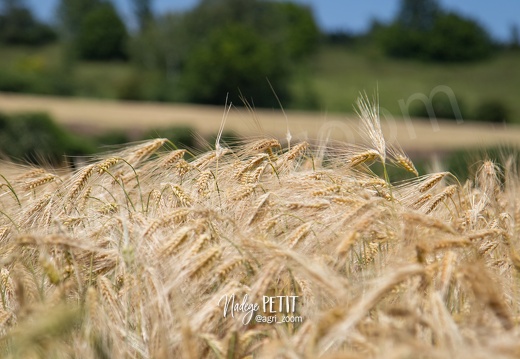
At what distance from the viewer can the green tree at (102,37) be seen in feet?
255

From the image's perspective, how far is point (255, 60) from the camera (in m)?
56.2

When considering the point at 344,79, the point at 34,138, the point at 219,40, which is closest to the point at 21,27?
the point at 219,40

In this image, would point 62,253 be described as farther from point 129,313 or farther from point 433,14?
point 433,14

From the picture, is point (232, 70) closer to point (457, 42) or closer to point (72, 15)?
point (457, 42)

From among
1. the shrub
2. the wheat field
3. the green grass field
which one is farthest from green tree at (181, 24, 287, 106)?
the wheat field

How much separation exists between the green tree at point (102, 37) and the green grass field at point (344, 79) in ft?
14.4

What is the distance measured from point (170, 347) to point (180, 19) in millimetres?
67954

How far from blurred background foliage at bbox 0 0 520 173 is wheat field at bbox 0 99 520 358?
34.0 metres

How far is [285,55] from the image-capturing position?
58.3 meters

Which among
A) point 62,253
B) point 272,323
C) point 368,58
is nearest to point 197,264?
point 272,323

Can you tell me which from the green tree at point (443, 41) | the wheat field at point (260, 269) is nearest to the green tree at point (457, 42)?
the green tree at point (443, 41)

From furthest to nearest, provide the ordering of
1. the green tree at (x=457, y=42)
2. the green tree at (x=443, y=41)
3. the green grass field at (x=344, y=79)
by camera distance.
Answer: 1. the green tree at (x=443, y=41)
2. the green tree at (x=457, y=42)
3. the green grass field at (x=344, y=79)

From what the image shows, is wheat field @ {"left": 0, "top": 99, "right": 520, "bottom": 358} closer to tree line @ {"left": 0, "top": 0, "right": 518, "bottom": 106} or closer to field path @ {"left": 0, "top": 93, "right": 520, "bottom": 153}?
field path @ {"left": 0, "top": 93, "right": 520, "bottom": 153}

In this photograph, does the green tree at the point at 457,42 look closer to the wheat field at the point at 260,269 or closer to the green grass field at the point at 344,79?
the green grass field at the point at 344,79
